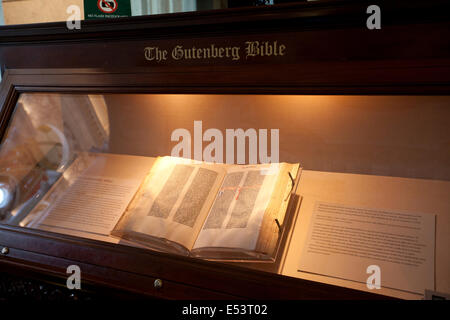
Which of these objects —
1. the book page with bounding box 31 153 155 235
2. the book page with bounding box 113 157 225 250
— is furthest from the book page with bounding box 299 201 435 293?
the book page with bounding box 31 153 155 235

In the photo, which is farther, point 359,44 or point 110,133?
point 110,133

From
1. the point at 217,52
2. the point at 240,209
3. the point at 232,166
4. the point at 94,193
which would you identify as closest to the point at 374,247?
the point at 240,209

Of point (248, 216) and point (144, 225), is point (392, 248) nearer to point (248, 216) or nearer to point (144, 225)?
point (248, 216)

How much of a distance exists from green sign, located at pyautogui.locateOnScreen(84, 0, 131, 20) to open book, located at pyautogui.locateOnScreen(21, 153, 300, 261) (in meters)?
1.02

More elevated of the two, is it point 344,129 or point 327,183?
point 344,129

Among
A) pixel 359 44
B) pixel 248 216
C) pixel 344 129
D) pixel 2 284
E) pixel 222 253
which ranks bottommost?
pixel 2 284

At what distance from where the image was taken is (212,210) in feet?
4.11

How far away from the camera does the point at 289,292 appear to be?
3.23 feet

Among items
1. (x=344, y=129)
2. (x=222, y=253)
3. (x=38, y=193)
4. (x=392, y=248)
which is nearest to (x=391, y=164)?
(x=344, y=129)

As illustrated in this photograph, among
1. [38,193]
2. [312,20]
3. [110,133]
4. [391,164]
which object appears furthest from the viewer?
[110,133]

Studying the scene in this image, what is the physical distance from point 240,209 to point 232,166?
258 millimetres

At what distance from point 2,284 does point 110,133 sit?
27.1 inches

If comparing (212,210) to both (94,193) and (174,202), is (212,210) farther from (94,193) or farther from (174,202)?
(94,193)

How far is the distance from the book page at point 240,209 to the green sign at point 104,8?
1.43 meters
